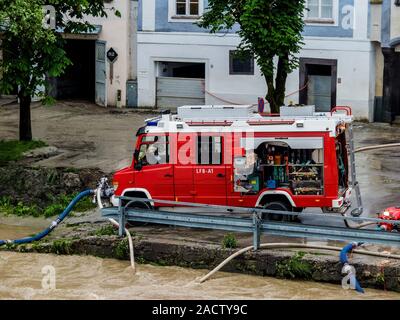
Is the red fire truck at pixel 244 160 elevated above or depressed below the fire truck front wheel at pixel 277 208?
above

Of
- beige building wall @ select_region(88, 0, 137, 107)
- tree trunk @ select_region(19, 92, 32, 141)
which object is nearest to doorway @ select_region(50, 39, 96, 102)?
beige building wall @ select_region(88, 0, 137, 107)

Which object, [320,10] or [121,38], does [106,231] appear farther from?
[121,38]

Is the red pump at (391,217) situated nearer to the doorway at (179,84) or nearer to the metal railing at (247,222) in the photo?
the metal railing at (247,222)

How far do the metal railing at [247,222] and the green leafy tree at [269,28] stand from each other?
1001cm

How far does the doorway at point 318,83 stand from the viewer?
35781mm

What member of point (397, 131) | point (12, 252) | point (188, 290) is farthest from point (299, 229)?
point (397, 131)

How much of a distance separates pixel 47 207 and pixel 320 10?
48.0ft

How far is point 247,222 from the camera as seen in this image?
777 inches

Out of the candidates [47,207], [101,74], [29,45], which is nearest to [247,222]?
[47,207]

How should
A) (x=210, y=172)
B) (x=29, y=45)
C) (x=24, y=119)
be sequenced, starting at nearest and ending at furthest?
(x=210, y=172) → (x=29, y=45) → (x=24, y=119)

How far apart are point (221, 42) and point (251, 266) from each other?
724 inches

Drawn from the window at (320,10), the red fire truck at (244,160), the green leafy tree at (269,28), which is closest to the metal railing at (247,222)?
the red fire truck at (244,160)

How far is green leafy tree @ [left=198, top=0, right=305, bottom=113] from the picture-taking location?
30562 millimetres

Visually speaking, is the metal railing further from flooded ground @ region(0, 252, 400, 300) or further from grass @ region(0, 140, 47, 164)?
grass @ region(0, 140, 47, 164)
